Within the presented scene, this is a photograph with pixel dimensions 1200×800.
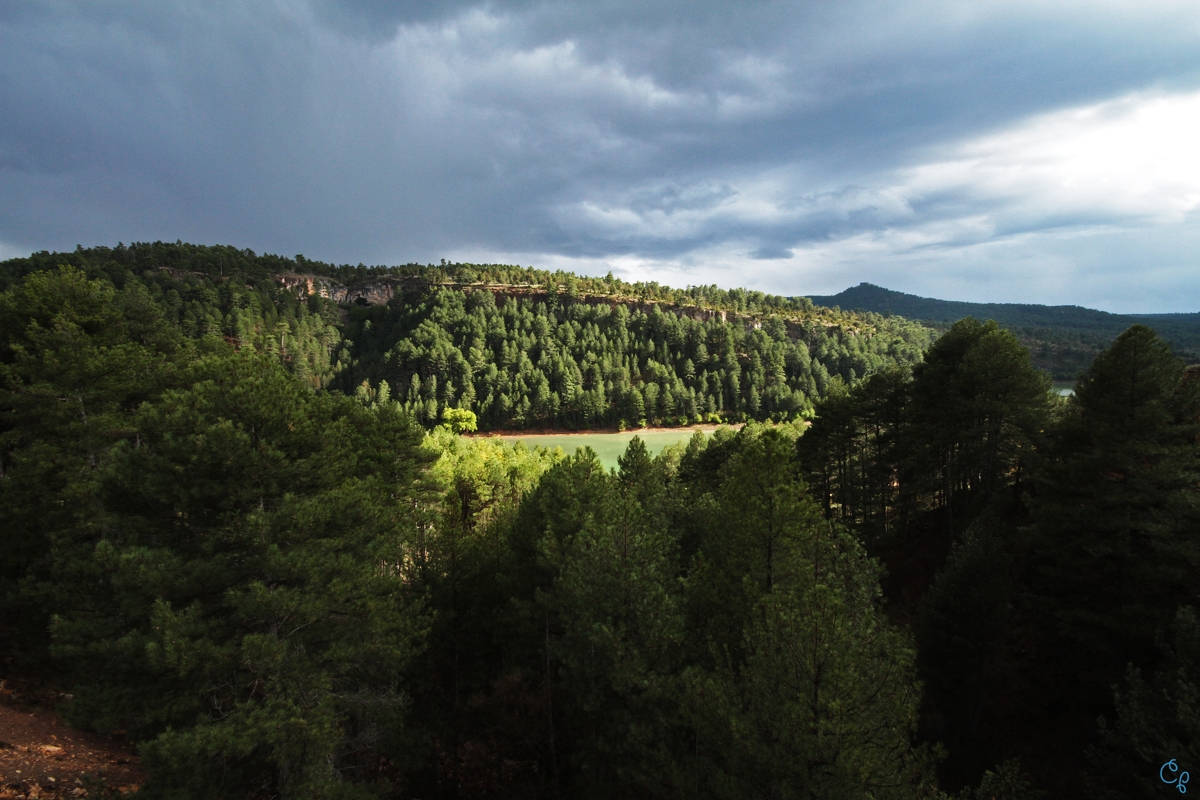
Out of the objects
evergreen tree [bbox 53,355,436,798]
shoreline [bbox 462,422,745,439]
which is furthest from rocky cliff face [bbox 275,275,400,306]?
evergreen tree [bbox 53,355,436,798]

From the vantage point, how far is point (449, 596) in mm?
19656

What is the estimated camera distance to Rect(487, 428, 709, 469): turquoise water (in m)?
Result: 102

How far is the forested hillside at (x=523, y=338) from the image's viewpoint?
121125 millimetres

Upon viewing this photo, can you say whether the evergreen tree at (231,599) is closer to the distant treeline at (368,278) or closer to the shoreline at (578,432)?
the shoreline at (578,432)

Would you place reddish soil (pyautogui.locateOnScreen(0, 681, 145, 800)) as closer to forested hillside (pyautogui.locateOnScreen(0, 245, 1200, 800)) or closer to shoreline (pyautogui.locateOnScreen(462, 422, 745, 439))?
forested hillside (pyautogui.locateOnScreen(0, 245, 1200, 800))

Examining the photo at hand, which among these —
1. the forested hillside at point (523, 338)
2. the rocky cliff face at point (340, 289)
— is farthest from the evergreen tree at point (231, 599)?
the rocky cliff face at point (340, 289)

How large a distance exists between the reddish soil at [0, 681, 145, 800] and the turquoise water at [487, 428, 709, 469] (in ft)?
278

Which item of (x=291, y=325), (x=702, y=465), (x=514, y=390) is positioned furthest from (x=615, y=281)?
(x=702, y=465)

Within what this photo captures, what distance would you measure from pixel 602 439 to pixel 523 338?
4669 centimetres

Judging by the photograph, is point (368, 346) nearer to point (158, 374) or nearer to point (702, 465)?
point (702, 465)

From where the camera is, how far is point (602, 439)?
370 feet

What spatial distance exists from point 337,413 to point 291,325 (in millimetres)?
141971

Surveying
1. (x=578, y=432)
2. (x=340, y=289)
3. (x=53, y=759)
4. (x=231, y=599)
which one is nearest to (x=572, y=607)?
(x=231, y=599)

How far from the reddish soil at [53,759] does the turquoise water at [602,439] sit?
278ft
